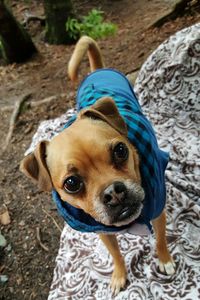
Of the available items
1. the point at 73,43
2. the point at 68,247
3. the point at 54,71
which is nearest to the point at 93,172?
the point at 68,247

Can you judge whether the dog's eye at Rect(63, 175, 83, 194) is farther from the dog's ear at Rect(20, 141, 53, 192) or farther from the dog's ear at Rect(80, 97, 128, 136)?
the dog's ear at Rect(80, 97, 128, 136)

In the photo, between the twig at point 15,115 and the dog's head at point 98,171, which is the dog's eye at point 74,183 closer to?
the dog's head at point 98,171

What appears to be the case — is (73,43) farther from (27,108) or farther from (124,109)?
(124,109)

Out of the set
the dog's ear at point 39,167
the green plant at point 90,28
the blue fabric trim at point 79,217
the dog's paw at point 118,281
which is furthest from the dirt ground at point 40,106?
the dog's ear at point 39,167

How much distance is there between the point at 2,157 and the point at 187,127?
1746mm

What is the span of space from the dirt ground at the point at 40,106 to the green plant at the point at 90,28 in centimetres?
18

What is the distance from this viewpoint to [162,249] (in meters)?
→ 2.87

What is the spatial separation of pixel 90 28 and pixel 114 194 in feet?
13.2

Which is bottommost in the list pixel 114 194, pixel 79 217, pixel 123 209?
pixel 79 217

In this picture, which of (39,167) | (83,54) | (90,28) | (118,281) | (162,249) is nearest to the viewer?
(39,167)

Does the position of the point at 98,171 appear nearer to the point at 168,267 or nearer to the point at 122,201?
the point at 122,201

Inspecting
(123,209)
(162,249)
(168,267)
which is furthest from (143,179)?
(168,267)

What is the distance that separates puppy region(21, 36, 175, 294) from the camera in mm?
2133

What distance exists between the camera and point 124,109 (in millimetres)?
2750
